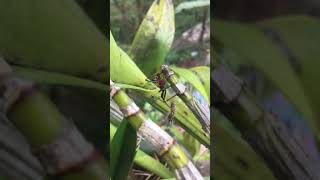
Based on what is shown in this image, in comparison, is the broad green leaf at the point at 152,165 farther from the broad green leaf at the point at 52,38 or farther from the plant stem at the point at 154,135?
the broad green leaf at the point at 52,38

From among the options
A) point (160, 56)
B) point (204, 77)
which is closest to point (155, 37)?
point (160, 56)

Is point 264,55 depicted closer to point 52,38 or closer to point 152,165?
point 52,38

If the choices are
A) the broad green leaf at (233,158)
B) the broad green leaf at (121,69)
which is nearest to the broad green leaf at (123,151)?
the broad green leaf at (121,69)

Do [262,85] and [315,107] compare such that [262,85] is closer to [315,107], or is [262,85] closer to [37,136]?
[315,107]

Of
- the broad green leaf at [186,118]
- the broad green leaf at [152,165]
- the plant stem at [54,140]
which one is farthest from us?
the broad green leaf at [152,165]

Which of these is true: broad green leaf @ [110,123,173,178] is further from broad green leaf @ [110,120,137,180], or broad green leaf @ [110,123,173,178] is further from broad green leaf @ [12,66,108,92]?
broad green leaf @ [12,66,108,92]

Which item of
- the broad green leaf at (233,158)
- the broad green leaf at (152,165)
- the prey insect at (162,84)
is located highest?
the prey insect at (162,84)

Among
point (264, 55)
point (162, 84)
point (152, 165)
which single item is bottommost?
point (152, 165)
